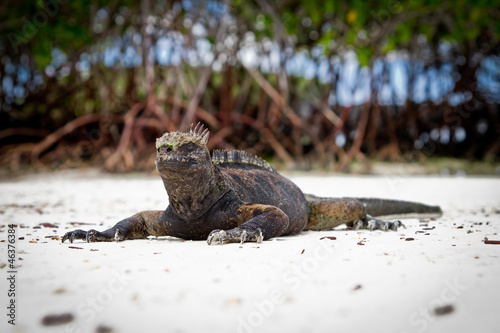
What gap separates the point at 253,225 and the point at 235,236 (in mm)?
162

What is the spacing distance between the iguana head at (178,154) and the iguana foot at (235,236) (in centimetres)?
43

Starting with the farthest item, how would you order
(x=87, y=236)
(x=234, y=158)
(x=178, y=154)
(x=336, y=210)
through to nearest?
(x=336, y=210) < (x=234, y=158) < (x=87, y=236) < (x=178, y=154)

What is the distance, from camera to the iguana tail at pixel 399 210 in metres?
4.44

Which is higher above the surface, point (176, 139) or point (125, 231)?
point (176, 139)

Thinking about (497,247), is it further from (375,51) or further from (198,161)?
(375,51)

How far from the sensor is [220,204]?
10.5ft

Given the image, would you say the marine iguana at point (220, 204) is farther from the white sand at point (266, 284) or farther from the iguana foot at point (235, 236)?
the white sand at point (266, 284)

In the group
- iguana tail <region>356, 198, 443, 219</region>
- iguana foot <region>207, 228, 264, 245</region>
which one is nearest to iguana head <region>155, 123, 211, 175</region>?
iguana foot <region>207, 228, 264, 245</region>

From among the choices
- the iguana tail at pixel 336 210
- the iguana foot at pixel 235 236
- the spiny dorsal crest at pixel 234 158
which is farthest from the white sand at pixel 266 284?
the spiny dorsal crest at pixel 234 158

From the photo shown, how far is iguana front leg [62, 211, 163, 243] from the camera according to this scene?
10.1 feet

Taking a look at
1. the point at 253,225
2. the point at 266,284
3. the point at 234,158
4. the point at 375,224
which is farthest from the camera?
the point at 375,224

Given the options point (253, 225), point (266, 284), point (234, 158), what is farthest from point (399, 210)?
point (266, 284)

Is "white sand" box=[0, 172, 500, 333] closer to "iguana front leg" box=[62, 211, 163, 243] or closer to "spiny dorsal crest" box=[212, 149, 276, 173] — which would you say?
"iguana front leg" box=[62, 211, 163, 243]

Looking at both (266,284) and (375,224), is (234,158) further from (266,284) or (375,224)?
(266,284)
